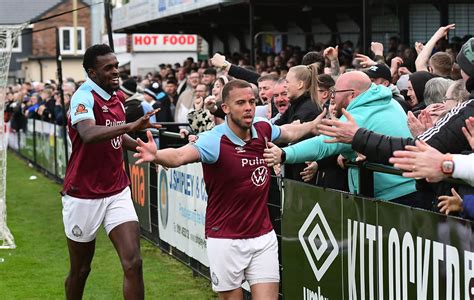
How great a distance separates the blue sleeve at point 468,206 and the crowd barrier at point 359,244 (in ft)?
0.17

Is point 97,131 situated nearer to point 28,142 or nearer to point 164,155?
point 164,155

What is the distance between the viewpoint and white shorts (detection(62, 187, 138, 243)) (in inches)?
333

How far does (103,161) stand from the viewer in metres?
8.43

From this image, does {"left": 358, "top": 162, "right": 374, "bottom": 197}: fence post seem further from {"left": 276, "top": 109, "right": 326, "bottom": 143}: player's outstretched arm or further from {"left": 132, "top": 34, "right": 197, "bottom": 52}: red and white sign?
{"left": 132, "top": 34, "right": 197, "bottom": 52}: red and white sign

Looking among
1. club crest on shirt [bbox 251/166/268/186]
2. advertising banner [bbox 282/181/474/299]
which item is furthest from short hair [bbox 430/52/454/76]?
club crest on shirt [bbox 251/166/268/186]

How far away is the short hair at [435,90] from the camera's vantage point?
26.9 feet

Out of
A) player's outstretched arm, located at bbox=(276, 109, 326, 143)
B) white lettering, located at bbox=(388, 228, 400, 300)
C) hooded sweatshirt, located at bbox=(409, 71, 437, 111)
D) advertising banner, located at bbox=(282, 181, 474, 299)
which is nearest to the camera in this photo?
advertising banner, located at bbox=(282, 181, 474, 299)

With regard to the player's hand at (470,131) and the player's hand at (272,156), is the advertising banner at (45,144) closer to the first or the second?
the player's hand at (272,156)

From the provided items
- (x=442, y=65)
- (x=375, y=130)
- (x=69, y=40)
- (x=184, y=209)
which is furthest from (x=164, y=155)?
(x=69, y=40)

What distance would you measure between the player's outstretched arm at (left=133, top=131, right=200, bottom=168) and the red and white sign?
31721 mm

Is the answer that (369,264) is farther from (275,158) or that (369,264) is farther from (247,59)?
(247,59)

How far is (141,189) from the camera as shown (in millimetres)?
14133

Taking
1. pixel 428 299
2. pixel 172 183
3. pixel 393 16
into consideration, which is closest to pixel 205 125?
pixel 172 183

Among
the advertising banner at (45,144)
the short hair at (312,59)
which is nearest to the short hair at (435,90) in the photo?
the short hair at (312,59)
